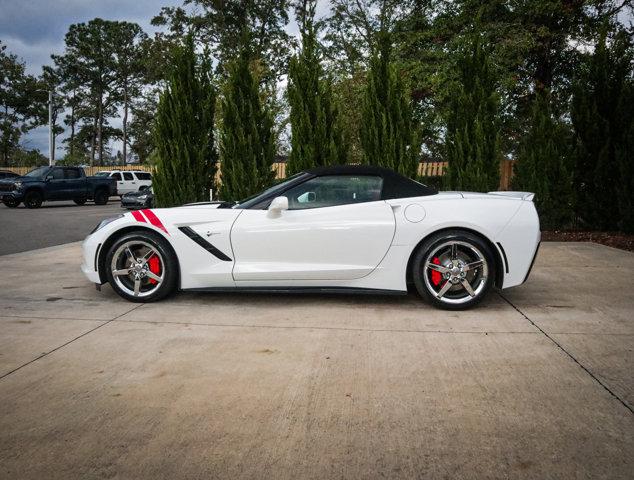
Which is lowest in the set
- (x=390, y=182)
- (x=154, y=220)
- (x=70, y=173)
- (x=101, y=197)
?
(x=154, y=220)

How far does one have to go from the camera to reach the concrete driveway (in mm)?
2135

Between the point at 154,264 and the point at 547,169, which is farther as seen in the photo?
the point at 547,169

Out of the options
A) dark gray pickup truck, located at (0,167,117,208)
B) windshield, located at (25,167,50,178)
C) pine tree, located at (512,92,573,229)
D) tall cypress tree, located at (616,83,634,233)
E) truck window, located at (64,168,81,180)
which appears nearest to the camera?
tall cypress tree, located at (616,83,634,233)

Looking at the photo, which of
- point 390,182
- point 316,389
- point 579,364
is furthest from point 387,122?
point 316,389

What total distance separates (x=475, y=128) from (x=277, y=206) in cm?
669

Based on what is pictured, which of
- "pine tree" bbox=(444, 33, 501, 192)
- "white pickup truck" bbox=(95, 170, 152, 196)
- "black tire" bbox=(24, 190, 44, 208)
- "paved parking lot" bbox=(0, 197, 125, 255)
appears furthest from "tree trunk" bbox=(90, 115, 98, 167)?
"pine tree" bbox=(444, 33, 501, 192)

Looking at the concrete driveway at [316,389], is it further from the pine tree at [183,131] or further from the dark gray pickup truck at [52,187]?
the dark gray pickup truck at [52,187]

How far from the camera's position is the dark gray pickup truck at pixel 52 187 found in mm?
21438

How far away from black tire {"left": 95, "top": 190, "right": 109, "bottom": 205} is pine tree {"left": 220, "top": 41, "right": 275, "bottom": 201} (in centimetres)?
1682

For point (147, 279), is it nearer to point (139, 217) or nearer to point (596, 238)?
point (139, 217)

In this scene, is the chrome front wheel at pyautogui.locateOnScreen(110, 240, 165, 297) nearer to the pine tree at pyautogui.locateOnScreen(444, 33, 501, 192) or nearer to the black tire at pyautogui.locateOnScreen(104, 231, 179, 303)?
the black tire at pyautogui.locateOnScreen(104, 231, 179, 303)

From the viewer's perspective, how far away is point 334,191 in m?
4.75

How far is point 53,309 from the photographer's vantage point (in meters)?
4.68

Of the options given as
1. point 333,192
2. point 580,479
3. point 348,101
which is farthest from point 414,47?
point 580,479
